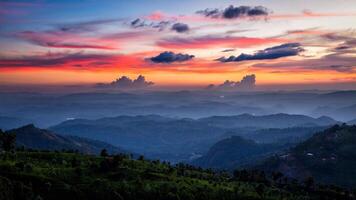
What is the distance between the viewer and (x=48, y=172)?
644 ft

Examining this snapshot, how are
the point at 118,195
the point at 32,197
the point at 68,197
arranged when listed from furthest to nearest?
the point at 118,195
the point at 68,197
the point at 32,197

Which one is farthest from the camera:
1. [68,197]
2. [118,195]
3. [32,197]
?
[118,195]

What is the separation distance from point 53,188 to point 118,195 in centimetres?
2834

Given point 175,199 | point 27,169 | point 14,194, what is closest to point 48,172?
point 27,169

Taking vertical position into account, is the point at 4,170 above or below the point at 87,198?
above

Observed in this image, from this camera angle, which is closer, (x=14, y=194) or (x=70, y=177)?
(x=14, y=194)

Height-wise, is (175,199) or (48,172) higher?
(48,172)

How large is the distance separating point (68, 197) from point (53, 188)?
24.6 ft

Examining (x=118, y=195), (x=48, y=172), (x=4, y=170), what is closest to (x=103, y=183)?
(x=118, y=195)

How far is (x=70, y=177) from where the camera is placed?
198250mm

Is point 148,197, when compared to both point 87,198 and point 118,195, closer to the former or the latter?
point 118,195

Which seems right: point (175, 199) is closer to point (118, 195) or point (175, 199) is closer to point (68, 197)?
point (118, 195)

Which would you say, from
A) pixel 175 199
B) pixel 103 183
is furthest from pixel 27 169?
pixel 175 199

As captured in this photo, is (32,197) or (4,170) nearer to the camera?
(32,197)
